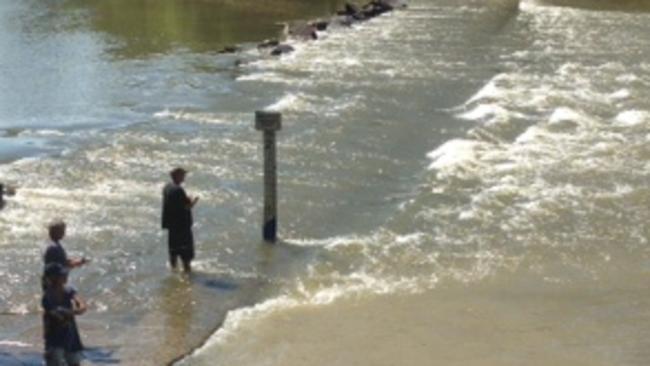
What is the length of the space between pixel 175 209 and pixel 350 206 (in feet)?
15.7

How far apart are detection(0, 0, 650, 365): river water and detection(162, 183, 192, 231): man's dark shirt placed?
2.24ft

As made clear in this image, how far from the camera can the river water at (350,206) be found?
12883 millimetres

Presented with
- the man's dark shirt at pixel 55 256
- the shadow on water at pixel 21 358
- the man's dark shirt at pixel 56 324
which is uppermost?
the man's dark shirt at pixel 55 256

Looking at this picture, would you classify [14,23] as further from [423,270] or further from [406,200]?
[423,270]

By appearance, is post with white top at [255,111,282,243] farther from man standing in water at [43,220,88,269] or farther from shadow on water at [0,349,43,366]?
shadow on water at [0,349,43,366]

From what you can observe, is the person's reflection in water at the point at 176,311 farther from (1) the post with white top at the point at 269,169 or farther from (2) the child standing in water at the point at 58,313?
(1) the post with white top at the point at 269,169

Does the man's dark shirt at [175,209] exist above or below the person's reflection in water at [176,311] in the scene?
above

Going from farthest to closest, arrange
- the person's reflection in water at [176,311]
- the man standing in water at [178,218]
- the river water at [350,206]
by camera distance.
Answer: the man standing in water at [178,218] < the river water at [350,206] < the person's reflection in water at [176,311]

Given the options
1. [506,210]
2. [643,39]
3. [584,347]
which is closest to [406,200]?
[506,210]

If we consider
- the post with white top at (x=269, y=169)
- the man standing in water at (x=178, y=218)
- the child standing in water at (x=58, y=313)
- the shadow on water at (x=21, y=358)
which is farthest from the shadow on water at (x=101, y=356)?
the post with white top at (x=269, y=169)

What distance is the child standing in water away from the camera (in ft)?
34.1

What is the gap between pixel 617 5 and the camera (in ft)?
202

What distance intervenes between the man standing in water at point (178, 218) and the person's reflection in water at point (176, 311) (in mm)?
361

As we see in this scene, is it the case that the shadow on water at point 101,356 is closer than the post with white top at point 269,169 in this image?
Yes
